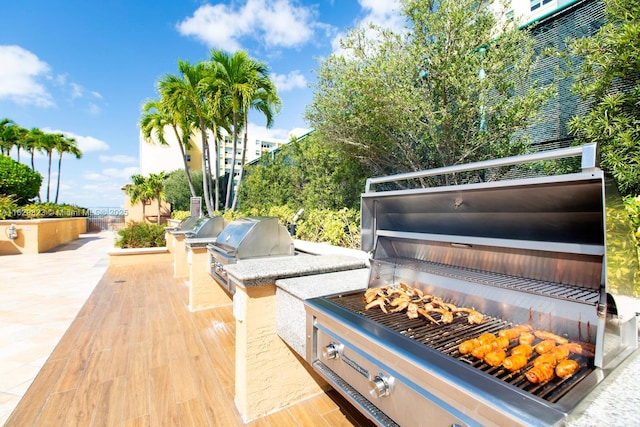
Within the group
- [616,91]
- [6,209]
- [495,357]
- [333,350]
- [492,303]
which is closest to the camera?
[495,357]

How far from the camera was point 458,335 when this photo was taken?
1.20 m

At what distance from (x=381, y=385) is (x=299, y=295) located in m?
0.74

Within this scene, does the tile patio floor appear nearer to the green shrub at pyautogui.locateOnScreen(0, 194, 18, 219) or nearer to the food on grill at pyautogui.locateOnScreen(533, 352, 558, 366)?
the food on grill at pyautogui.locateOnScreen(533, 352, 558, 366)

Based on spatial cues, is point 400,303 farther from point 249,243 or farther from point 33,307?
point 33,307

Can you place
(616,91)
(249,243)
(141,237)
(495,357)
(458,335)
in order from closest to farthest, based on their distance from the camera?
(495,357) < (458,335) < (616,91) < (249,243) < (141,237)

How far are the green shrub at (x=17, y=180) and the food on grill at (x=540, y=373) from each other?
57.7ft

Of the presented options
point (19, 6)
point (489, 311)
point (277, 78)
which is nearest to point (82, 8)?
point (19, 6)

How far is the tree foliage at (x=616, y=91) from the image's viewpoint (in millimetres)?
2135

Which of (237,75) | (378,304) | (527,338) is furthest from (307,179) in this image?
(237,75)

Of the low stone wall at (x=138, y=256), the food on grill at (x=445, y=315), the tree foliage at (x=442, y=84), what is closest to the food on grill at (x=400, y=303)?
the food on grill at (x=445, y=315)

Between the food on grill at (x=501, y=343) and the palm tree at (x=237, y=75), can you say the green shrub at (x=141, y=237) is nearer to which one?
the palm tree at (x=237, y=75)

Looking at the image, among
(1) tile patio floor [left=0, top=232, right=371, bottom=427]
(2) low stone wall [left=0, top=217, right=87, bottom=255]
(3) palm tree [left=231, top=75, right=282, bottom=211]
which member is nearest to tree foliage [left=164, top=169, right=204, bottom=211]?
(2) low stone wall [left=0, top=217, right=87, bottom=255]

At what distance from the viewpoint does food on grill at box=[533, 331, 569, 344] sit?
1094 millimetres

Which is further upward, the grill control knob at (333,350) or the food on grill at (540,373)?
the food on grill at (540,373)
